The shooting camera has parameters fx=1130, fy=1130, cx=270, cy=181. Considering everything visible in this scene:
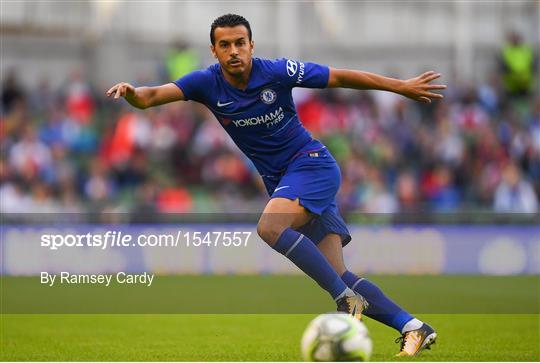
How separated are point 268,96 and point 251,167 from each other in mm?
11550

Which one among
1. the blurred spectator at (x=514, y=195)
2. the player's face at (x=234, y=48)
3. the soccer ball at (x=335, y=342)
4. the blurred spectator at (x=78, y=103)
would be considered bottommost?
the blurred spectator at (x=514, y=195)

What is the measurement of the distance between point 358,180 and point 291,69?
11.1 meters

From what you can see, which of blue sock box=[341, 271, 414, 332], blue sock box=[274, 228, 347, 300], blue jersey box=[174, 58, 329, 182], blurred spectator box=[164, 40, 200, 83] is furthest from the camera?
blurred spectator box=[164, 40, 200, 83]

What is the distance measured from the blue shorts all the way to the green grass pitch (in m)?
0.99

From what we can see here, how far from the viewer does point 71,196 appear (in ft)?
62.1

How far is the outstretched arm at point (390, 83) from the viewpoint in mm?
8344

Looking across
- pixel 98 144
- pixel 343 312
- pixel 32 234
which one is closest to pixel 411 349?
pixel 343 312

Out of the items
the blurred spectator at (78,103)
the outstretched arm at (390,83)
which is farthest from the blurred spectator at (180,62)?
the outstretched arm at (390,83)

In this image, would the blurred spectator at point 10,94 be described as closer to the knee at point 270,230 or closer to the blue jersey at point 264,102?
the blue jersey at point 264,102

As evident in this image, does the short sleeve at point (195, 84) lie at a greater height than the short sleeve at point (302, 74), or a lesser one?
lesser

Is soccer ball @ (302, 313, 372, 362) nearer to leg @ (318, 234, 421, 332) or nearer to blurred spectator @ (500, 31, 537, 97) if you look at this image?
leg @ (318, 234, 421, 332)

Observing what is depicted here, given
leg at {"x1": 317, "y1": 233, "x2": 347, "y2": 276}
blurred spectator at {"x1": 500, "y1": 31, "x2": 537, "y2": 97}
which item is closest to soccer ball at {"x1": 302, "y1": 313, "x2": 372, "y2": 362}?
leg at {"x1": 317, "y1": 233, "x2": 347, "y2": 276}

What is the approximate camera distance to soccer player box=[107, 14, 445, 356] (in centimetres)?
821

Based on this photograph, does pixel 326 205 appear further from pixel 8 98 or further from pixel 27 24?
pixel 27 24
